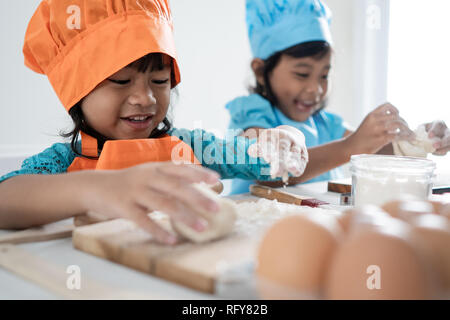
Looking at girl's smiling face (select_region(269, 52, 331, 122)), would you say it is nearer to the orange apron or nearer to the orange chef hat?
the orange apron

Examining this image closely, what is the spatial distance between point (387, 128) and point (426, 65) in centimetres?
143

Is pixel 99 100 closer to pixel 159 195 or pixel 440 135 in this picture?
pixel 159 195

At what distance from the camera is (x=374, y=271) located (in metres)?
0.28

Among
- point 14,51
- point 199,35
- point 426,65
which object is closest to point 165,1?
point 14,51

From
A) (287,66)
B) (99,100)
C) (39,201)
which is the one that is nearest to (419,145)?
(287,66)

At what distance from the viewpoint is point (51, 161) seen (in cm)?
87

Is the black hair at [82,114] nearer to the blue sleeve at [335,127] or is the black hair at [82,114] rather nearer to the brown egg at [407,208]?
the brown egg at [407,208]

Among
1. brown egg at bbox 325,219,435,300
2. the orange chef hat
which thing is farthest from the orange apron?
brown egg at bbox 325,219,435,300

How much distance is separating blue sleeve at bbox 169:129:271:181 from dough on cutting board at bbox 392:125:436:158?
1.16ft

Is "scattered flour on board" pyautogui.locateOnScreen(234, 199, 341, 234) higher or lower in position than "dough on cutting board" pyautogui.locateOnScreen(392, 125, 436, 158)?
lower

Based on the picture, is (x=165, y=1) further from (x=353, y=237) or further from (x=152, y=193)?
(x=353, y=237)

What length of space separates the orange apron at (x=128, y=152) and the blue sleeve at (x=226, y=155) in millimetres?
74

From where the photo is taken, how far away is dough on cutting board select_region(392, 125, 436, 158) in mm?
1015

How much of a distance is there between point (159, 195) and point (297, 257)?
16cm
